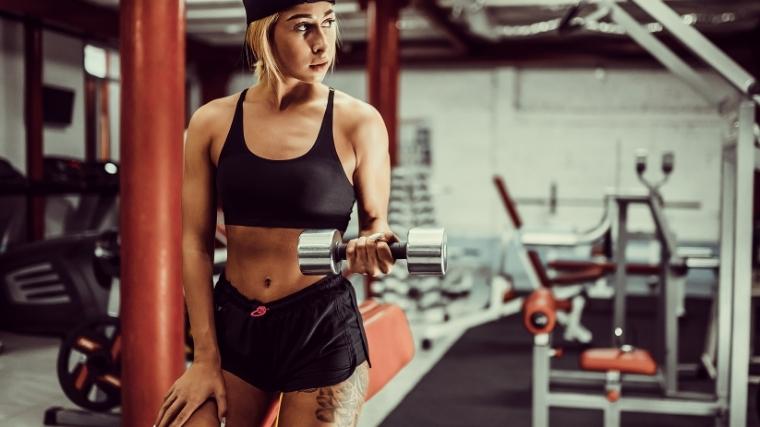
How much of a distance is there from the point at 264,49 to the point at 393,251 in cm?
43

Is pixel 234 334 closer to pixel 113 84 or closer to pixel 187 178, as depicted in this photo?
pixel 187 178

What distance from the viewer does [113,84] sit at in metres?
9.46

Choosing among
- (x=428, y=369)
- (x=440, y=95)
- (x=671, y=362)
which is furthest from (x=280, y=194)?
(x=440, y=95)

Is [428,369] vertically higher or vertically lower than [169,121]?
lower

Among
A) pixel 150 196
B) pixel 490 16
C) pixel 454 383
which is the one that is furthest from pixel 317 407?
pixel 490 16

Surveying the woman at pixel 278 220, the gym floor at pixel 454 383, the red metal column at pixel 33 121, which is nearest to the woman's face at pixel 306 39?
the woman at pixel 278 220

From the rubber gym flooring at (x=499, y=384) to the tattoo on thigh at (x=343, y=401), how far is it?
243 cm

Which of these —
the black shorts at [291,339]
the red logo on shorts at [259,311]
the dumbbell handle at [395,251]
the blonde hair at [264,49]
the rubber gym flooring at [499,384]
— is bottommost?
the rubber gym flooring at [499,384]

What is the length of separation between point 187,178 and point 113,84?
867 cm

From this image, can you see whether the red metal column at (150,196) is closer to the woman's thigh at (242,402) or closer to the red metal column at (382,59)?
the woman's thigh at (242,402)

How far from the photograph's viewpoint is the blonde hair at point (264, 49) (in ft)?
4.31

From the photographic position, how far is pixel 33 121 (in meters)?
7.58

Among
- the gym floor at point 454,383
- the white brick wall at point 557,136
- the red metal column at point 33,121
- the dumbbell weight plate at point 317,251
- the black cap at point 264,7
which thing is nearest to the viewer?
the dumbbell weight plate at point 317,251

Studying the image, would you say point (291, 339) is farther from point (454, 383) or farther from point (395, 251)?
point (454, 383)
